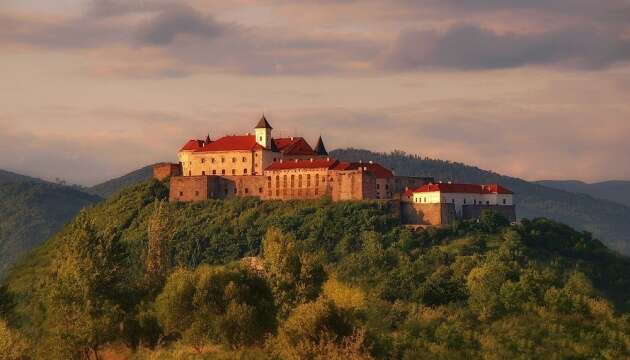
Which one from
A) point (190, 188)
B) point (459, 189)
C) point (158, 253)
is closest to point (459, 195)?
point (459, 189)

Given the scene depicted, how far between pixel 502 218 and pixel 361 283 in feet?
79.8

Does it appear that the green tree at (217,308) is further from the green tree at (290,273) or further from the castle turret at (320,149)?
the castle turret at (320,149)

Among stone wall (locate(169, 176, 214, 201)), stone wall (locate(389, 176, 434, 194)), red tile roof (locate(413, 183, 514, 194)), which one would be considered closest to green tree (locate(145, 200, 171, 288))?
red tile roof (locate(413, 183, 514, 194))

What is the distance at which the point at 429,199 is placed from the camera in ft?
377

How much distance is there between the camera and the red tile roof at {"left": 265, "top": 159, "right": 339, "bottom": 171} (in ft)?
391

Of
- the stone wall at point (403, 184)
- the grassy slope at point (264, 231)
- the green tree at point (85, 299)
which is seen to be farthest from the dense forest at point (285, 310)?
the stone wall at point (403, 184)

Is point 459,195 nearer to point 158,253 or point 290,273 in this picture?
point 158,253

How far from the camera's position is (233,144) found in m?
128

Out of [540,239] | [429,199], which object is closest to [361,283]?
[429,199]

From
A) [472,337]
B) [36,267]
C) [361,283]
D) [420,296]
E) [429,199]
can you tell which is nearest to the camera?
[472,337]

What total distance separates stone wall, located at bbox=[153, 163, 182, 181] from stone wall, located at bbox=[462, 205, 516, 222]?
32.5 m

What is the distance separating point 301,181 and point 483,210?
17923 millimetres

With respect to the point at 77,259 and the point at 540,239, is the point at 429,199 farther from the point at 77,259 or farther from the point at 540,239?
the point at 77,259

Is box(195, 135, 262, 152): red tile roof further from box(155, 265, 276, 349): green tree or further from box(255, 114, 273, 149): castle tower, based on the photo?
box(155, 265, 276, 349): green tree
